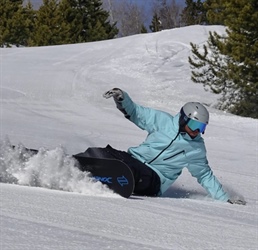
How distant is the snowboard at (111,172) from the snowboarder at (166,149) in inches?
17.6

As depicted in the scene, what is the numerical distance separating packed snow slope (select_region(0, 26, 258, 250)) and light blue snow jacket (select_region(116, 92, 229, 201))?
294 mm

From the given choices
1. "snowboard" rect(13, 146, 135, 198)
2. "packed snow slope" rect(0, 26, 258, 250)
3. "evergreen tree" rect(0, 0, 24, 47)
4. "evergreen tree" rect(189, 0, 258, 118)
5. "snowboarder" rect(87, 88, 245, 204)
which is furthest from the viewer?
"evergreen tree" rect(0, 0, 24, 47)

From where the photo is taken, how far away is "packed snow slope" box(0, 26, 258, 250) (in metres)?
2.95

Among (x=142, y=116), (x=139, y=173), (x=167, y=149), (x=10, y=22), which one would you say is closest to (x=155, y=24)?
(x=10, y=22)

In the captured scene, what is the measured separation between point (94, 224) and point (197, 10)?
136 ft

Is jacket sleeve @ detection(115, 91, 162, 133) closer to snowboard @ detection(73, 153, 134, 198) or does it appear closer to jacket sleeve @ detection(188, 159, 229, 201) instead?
jacket sleeve @ detection(188, 159, 229, 201)

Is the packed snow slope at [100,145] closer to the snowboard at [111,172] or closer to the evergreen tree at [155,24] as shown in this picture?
the snowboard at [111,172]

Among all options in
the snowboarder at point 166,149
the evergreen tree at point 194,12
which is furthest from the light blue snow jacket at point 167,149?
the evergreen tree at point 194,12

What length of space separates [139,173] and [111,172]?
0.55 meters

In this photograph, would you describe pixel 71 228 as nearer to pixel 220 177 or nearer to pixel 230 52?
pixel 220 177

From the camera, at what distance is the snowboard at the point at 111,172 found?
185 inches

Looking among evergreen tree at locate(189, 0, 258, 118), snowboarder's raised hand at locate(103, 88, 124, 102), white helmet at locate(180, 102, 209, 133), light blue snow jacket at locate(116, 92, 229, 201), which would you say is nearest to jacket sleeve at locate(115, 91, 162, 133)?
light blue snow jacket at locate(116, 92, 229, 201)

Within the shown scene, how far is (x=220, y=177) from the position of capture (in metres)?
8.00

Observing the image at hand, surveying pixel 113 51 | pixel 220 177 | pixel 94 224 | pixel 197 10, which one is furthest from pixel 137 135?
pixel 197 10
